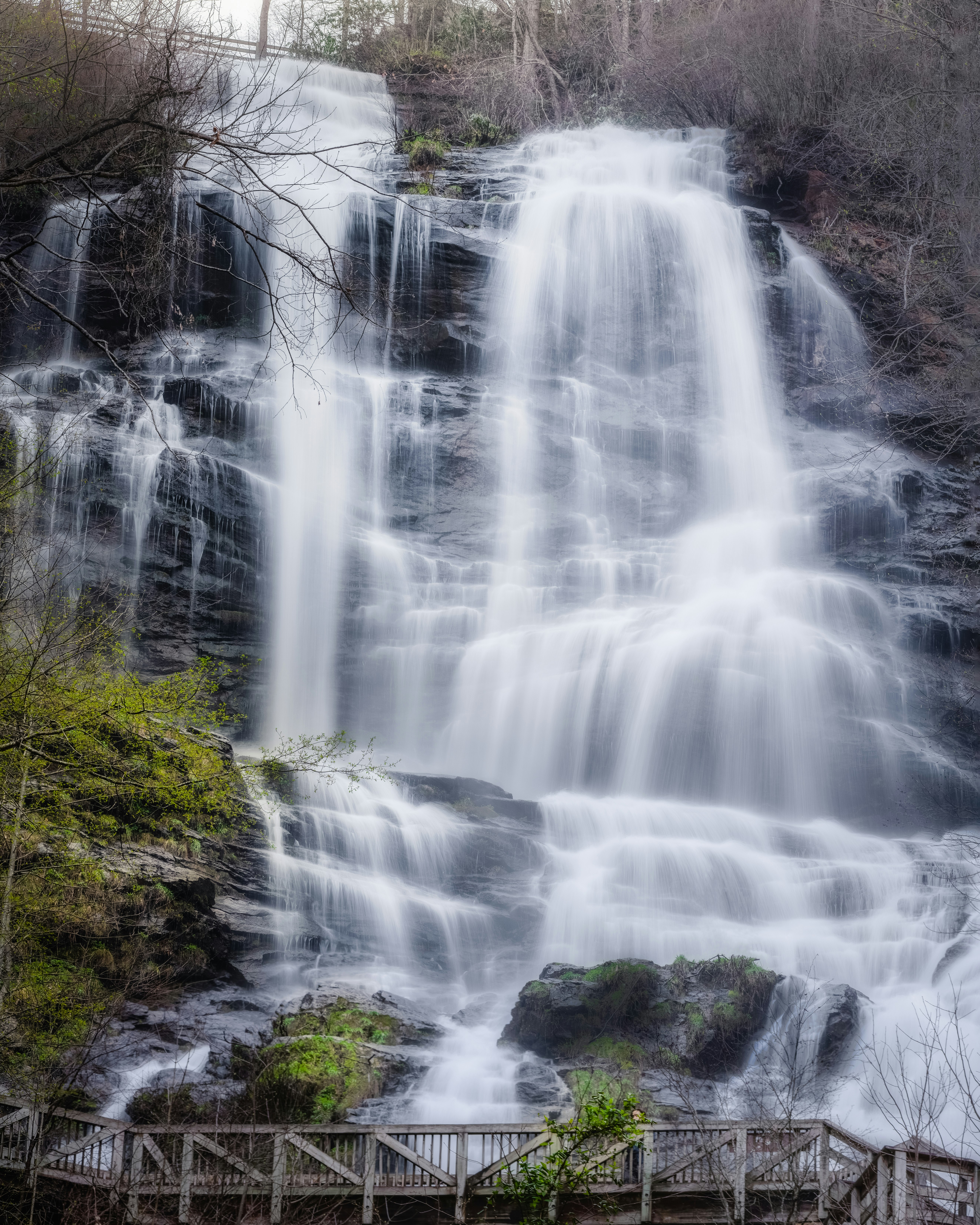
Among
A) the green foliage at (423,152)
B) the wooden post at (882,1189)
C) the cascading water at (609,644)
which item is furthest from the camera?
the green foliage at (423,152)

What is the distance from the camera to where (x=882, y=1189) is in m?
8.05

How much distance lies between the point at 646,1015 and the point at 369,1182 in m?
5.27

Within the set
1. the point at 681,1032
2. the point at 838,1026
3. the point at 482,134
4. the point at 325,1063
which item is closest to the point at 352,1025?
the point at 325,1063

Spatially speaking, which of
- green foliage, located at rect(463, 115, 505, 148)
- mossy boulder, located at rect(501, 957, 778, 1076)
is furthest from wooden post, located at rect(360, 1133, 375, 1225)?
green foliage, located at rect(463, 115, 505, 148)

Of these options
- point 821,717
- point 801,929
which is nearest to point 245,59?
point 801,929

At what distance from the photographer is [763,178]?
3244 centimetres

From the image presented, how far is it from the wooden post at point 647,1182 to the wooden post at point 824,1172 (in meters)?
1.46

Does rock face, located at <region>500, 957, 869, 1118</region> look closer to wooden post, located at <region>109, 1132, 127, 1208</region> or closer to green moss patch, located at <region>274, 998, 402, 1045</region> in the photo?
green moss patch, located at <region>274, 998, 402, 1045</region>

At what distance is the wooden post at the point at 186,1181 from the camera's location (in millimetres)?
8922

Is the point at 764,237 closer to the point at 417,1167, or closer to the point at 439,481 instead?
the point at 439,481

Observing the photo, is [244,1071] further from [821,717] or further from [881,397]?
[881,397]

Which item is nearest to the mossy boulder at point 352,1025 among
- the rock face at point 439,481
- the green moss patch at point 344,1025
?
the green moss patch at point 344,1025

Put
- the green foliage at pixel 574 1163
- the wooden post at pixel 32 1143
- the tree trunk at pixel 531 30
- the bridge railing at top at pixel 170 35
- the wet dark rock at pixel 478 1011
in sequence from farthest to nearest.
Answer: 1. the tree trunk at pixel 531 30
2. the wet dark rock at pixel 478 1011
3. the green foliage at pixel 574 1163
4. the wooden post at pixel 32 1143
5. the bridge railing at top at pixel 170 35

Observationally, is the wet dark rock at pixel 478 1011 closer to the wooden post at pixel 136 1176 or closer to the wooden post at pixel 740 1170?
the wooden post at pixel 740 1170
